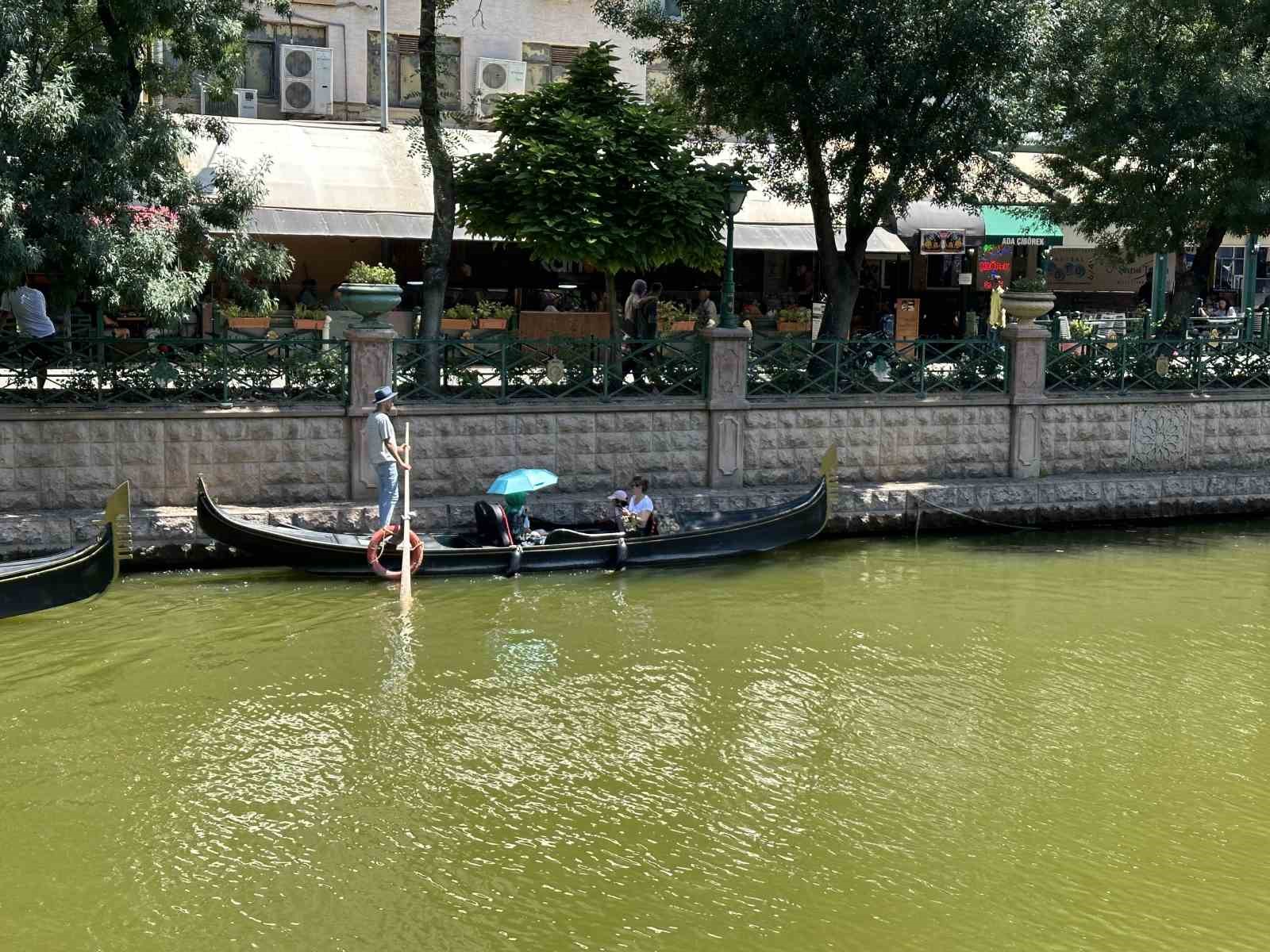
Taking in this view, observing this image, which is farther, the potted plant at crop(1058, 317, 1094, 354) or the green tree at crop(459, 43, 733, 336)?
the potted plant at crop(1058, 317, 1094, 354)

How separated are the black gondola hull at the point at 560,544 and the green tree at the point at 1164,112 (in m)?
6.72

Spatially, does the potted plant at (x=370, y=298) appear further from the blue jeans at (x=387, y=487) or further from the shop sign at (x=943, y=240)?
the shop sign at (x=943, y=240)

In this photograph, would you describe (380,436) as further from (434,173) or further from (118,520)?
(434,173)

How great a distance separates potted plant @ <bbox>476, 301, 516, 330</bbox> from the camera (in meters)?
21.8

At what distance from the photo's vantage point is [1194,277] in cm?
2078

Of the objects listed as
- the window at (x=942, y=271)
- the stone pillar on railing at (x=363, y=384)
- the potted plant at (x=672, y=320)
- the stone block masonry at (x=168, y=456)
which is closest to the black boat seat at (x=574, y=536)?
the stone pillar on railing at (x=363, y=384)

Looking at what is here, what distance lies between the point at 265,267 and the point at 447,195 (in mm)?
2400

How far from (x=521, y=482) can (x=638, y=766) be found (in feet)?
17.9

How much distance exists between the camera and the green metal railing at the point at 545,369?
16203 mm

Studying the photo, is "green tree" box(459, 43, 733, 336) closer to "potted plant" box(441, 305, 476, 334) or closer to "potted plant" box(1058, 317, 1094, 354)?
"potted plant" box(441, 305, 476, 334)

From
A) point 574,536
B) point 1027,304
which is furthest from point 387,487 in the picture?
point 1027,304

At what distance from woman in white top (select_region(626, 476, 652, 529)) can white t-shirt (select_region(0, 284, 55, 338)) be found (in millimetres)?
6204

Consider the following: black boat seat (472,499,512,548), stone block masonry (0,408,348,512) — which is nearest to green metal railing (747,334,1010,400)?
black boat seat (472,499,512,548)

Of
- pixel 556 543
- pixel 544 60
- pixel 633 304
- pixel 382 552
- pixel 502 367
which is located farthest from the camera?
pixel 544 60
